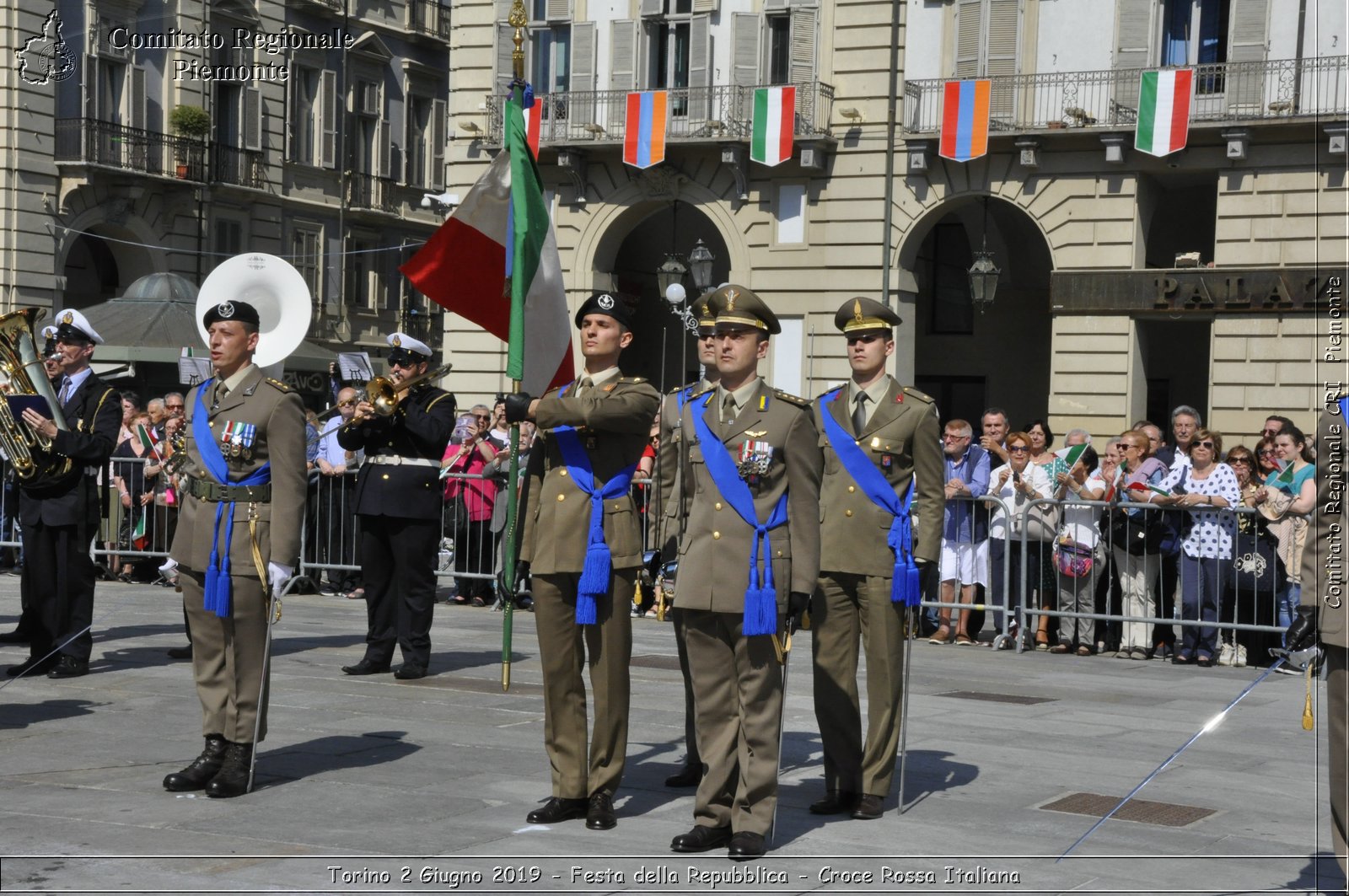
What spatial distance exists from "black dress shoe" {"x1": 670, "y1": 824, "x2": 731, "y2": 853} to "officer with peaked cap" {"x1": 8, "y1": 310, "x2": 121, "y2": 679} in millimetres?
5446

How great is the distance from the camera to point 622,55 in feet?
101

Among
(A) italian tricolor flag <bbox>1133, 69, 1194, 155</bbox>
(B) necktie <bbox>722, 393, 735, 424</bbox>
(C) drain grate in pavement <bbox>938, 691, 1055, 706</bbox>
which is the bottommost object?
(C) drain grate in pavement <bbox>938, 691, 1055, 706</bbox>

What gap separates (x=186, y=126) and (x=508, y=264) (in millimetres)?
31704

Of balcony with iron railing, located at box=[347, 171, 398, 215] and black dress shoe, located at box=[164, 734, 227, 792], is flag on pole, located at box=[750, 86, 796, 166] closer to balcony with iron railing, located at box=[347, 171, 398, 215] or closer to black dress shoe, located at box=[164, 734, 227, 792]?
balcony with iron railing, located at box=[347, 171, 398, 215]

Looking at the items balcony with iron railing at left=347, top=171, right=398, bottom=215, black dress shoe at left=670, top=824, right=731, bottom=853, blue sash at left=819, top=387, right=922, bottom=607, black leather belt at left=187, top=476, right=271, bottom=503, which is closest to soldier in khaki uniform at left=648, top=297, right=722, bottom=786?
black dress shoe at left=670, top=824, right=731, bottom=853

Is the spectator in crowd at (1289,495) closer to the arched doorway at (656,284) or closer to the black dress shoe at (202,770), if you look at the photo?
the black dress shoe at (202,770)

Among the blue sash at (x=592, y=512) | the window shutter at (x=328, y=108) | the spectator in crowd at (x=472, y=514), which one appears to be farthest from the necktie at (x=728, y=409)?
the window shutter at (x=328, y=108)

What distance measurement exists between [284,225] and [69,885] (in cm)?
3889

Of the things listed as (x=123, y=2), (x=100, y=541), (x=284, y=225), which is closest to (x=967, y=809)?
(x=100, y=541)

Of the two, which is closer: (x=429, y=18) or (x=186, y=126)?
(x=186, y=126)

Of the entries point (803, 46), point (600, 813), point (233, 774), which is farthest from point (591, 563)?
point (803, 46)

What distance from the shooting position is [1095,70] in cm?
2738

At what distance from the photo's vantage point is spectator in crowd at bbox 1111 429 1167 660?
14.4 m

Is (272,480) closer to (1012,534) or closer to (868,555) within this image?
(868,555)
